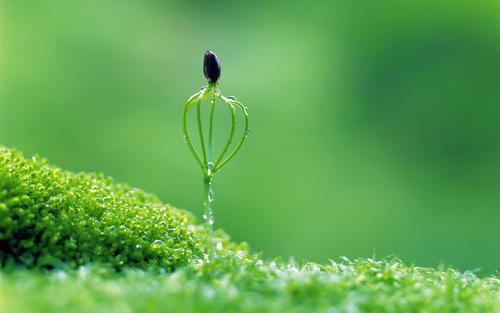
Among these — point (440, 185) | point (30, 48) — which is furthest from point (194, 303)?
point (30, 48)

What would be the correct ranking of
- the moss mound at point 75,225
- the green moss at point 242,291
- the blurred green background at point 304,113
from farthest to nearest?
the blurred green background at point 304,113, the moss mound at point 75,225, the green moss at point 242,291

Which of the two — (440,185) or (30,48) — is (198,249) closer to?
(440,185)

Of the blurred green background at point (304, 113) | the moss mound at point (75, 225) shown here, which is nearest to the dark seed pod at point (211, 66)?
the moss mound at point (75, 225)

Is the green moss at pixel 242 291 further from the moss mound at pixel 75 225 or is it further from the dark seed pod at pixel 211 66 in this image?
the dark seed pod at pixel 211 66

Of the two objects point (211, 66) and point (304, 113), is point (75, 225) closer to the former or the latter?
point (211, 66)

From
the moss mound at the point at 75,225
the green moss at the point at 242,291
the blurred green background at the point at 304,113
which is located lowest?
the green moss at the point at 242,291

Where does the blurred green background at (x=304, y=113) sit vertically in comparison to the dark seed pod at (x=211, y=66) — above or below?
above
